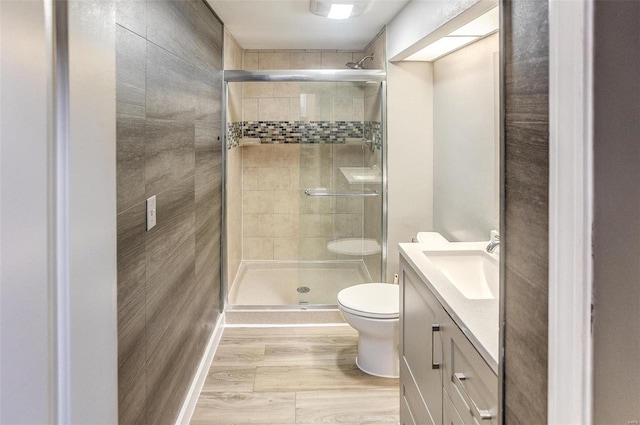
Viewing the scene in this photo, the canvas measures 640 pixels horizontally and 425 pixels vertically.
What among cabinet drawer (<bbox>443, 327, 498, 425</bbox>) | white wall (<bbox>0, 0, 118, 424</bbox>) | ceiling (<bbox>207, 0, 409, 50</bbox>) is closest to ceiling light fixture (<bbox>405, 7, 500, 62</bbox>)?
ceiling (<bbox>207, 0, 409, 50</bbox>)

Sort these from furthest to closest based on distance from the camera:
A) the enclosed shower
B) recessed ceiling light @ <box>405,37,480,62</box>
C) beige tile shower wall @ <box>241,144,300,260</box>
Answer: beige tile shower wall @ <box>241,144,300,260</box>, the enclosed shower, recessed ceiling light @ <box>405,37,480,62</box>

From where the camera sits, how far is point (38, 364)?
0.66 m

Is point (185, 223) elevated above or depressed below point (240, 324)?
above

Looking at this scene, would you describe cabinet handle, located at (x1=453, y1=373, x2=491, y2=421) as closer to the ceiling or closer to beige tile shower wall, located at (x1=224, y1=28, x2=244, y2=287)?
the ceiling

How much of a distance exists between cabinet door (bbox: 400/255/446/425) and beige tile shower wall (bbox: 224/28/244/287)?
6.03 feet

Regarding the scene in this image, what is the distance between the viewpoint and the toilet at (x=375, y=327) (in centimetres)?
240

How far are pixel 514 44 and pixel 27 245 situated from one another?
883mm

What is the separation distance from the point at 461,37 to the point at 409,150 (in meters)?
1.00

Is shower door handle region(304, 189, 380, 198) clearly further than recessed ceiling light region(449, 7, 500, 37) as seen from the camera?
Yes

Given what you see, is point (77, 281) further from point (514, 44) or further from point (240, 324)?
point (240, 324)

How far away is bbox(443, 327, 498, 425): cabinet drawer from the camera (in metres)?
1.02

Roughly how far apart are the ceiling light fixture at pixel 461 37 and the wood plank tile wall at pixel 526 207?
110 centimetres

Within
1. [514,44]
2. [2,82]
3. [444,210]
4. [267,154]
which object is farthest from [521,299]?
[267,154]

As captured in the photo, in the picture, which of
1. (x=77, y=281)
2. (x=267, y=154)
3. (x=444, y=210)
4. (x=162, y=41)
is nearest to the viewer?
(x=77, y=281)
